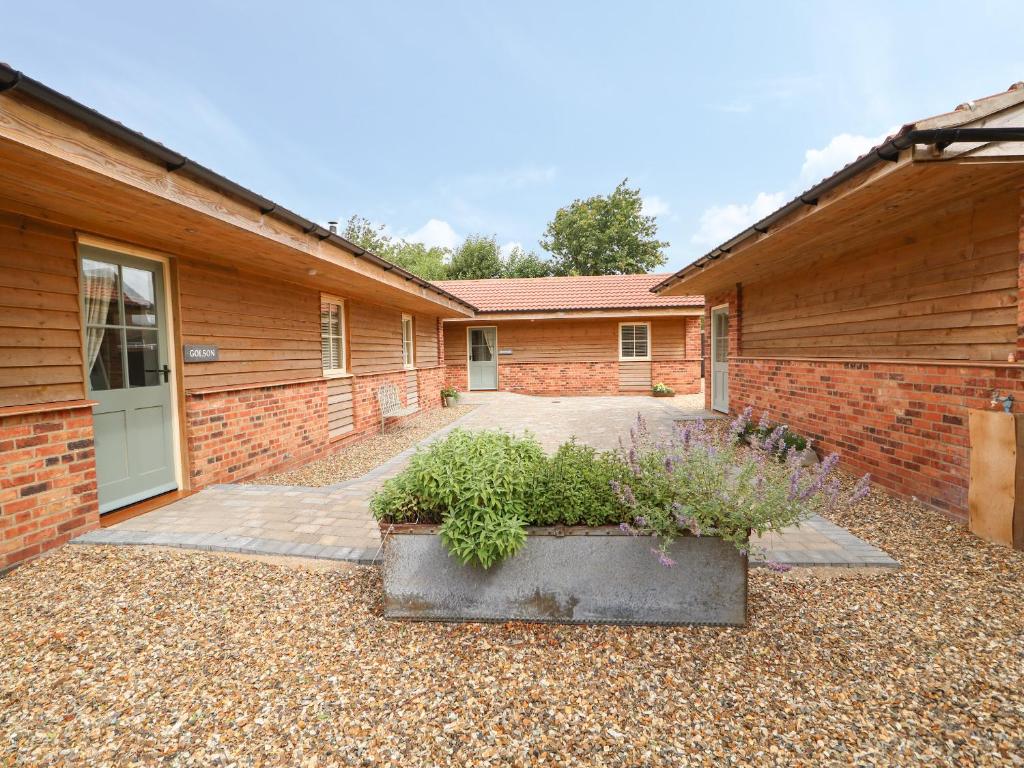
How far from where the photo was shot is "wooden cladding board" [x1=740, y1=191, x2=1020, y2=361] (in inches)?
139

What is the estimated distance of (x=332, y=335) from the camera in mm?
7512

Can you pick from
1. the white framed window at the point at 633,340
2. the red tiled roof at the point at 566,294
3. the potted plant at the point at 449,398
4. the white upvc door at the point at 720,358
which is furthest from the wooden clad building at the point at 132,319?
the white framed window at the point at 633,340

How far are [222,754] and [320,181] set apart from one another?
155 ft

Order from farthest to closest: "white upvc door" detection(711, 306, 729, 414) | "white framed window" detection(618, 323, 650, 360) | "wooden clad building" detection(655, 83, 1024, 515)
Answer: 1. "white framed window" detection(618, 323, 650, 360)
2. "white upvc door" detection(711, 306, 729, 414)
3. "wooden clad building" detection(655, 83, 1024, 515)

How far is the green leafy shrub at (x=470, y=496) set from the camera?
221 cm

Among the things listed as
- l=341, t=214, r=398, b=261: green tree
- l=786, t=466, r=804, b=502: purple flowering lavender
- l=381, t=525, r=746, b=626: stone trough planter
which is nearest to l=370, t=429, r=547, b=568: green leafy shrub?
l=381, t=525, r=746, b=626: stone trough planter

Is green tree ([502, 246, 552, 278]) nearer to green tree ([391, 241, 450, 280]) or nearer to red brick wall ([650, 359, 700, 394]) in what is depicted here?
green tree ([391, 241, 450, 280])

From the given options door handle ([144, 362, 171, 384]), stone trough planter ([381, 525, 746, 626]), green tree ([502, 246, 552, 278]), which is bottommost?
stone trough planter ([381, 525, 746, 626])

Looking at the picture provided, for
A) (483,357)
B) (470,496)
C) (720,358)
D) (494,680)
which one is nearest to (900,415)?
(470,496)

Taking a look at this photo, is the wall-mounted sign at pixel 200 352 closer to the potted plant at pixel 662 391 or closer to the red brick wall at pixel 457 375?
the red brick wall at pixel 457 375

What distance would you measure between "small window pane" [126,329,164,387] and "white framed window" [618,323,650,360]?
1274 cm

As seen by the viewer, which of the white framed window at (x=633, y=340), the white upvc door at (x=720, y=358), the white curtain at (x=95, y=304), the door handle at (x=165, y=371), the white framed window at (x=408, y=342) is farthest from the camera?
the white framed window at (x=633, y=340)

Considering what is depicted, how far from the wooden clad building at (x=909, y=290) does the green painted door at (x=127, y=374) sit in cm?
558

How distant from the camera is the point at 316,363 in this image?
6770 mm
